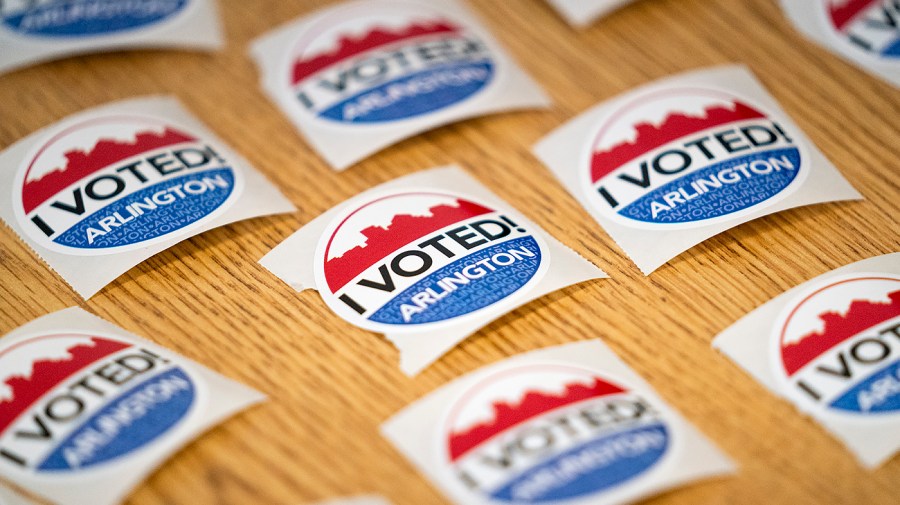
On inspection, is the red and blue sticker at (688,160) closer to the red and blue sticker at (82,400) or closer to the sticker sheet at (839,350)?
the sticker sheet at (839,350)

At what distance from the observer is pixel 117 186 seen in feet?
2.40

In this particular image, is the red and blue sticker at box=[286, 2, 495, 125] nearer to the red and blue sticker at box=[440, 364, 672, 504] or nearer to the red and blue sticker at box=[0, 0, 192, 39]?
the red and blue sticker at box=[0, 0, 192, 39]

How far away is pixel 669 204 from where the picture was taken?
0.73 meters

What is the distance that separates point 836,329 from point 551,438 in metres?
0.21

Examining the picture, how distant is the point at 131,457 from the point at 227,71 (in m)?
0.41

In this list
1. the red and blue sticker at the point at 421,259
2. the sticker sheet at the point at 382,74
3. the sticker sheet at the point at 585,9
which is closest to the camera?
the red and blue sticker at the point at 421,259

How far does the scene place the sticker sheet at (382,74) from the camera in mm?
803

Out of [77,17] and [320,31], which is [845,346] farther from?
[77,17]

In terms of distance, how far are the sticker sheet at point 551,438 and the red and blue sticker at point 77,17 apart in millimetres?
470

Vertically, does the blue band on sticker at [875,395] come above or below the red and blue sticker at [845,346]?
below

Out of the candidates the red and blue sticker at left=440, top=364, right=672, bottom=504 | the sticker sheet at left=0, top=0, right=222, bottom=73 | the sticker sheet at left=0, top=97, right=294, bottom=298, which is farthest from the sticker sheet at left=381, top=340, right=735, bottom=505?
the sticker sheet at left=0, top=0, right=222, bottom=73

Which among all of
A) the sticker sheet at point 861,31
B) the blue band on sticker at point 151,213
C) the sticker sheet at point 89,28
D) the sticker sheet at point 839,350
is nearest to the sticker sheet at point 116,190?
the blue band on sticker at point 151,213

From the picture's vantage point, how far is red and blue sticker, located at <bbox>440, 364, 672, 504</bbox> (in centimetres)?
57

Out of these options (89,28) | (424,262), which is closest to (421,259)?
(424,262)
